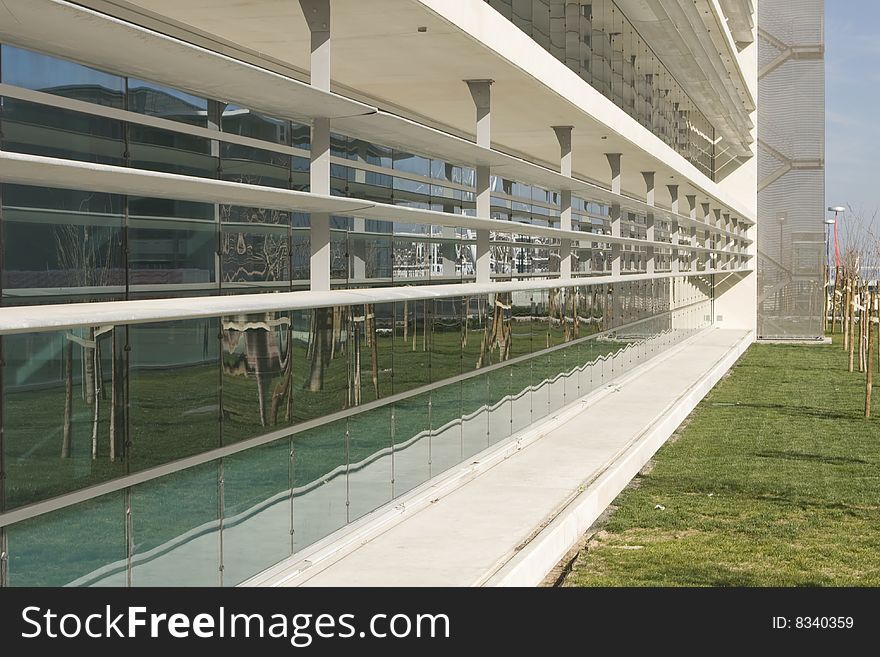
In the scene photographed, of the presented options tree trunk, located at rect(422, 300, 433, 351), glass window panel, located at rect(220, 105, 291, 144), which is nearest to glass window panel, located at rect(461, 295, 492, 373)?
tree trunk, located at rect(422, 300, 433, 351)

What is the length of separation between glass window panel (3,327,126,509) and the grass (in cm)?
435

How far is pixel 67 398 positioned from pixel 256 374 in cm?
223

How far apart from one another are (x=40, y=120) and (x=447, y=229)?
8.49 metres

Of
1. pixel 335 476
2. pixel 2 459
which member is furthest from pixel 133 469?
pixel 335 476

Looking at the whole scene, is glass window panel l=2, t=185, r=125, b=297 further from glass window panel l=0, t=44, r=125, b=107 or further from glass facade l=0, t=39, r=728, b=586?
glass window panel l=0, t=44, r=125, b=107

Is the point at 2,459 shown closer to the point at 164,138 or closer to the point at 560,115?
the point at 164,138

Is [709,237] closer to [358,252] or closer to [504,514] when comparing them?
[358,252]

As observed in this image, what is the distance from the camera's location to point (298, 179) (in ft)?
32.7

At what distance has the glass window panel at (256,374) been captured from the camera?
8227mm

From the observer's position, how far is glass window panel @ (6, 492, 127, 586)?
606 cm

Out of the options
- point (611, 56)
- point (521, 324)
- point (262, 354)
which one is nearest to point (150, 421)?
point (262, 354)
